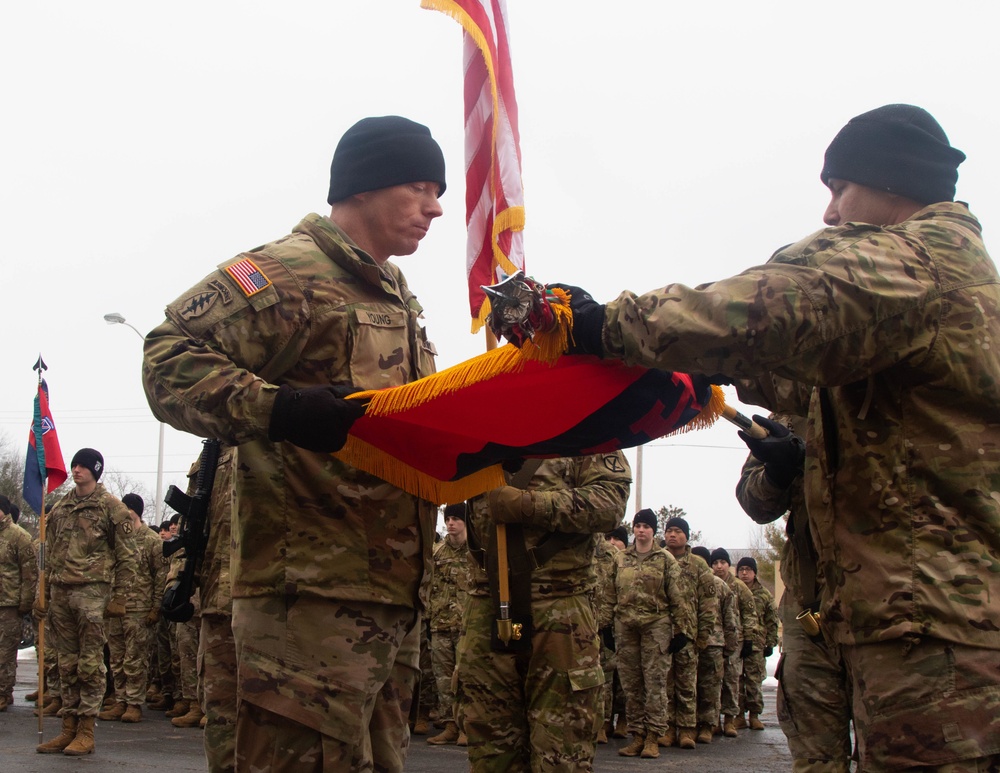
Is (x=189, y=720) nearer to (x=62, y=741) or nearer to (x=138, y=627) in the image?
(x=138, y=627)

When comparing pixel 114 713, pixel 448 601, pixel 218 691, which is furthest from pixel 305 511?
pixel 114 713

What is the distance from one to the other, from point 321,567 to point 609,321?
1.18 meters

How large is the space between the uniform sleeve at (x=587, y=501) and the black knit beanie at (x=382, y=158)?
2334 millimetres

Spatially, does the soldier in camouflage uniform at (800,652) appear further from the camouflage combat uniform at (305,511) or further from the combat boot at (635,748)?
the combat boot at (635,748)

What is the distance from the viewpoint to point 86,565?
11.2m

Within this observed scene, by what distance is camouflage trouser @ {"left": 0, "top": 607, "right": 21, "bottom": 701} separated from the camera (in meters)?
13.1

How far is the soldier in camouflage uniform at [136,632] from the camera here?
42.2ft

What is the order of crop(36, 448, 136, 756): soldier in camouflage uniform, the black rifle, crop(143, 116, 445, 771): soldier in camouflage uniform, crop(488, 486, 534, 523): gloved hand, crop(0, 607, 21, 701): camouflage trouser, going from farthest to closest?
crop(0, 607, 21, 701): camouflage trouser, crop(36, 448, 136, 756): soldier in camouflage uniform, crop(488, 486, 534, 523): gloved hand, the black rifle, crop(143, 116, 445, 771): soldier in camouflage uniform

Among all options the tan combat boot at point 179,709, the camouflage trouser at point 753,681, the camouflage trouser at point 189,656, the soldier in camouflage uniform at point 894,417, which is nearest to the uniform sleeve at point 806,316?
the soldier in camouflage uniform at point 894,417

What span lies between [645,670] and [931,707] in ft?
31.0

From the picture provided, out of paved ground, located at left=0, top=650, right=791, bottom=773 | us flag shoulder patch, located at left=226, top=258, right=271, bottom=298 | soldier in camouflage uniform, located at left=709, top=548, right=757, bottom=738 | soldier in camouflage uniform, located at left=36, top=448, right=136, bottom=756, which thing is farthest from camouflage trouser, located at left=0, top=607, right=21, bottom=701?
us flag shoulder patch, located at left=226, top=258, right=271, bottom=298

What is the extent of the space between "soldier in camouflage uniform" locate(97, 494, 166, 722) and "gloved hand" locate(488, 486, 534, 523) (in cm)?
777

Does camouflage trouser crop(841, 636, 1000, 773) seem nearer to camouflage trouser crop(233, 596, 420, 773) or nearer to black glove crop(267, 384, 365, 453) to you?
camouflage trouser crop(233, 596, 420, 773)

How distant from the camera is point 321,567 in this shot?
3.34 m
